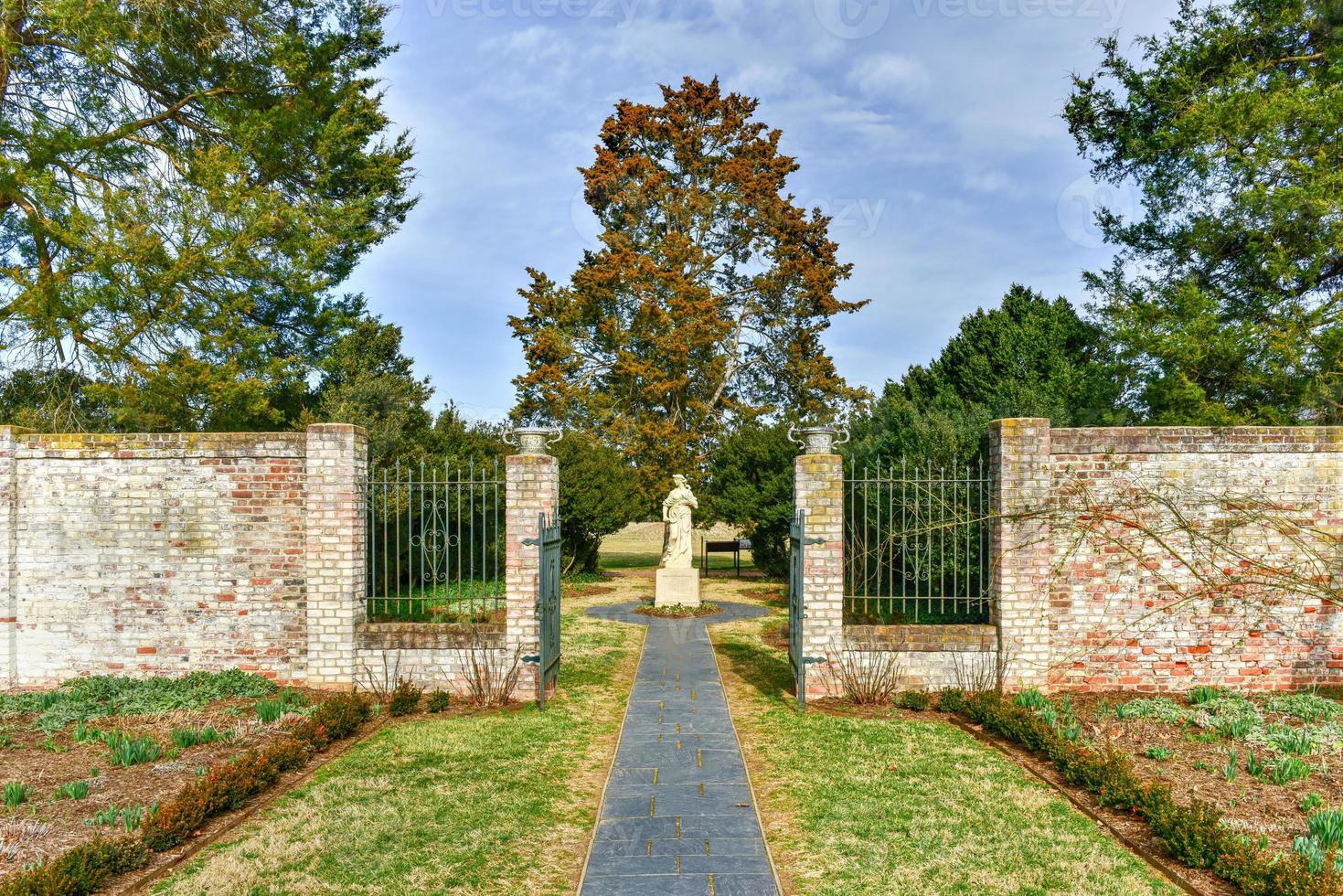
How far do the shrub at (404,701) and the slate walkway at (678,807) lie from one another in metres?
2.25

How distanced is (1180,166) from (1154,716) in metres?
11.2

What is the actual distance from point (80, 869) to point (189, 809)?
88cm

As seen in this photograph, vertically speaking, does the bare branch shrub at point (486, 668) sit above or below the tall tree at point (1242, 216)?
below

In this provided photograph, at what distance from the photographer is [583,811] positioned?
18.7 ft

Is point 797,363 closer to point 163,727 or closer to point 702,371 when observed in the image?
point 702,371

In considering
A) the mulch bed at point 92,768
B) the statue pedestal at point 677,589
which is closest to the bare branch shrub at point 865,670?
the mulch bed at point 92,768

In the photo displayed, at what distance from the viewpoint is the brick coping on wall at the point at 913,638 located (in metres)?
8.32

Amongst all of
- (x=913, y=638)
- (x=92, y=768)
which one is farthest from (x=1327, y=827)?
(x=92, y=768)

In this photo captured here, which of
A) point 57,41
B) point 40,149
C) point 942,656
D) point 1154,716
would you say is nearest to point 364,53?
point 57,41

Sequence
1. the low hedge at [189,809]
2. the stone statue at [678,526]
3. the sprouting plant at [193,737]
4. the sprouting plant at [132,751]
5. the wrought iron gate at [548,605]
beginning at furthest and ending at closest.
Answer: the stone statue at [678,526] < the wrought iron gate at [548,605] < the sprouting plant at [193,737] < the sprouting plant at [132,751] < the low hedge at [189,809]

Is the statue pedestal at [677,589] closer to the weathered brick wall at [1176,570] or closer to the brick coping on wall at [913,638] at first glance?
the brick coping on wall at [913,638]

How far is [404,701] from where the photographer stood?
319 inches

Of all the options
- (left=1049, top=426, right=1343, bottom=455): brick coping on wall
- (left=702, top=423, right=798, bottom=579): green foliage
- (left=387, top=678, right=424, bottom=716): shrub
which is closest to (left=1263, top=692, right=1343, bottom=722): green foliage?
(left=1049, top=426, right=1343, bottom=455): brick coping on wall

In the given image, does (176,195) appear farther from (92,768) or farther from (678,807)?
(678,807)
